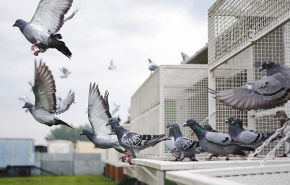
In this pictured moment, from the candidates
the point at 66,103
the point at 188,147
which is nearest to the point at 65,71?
the point at 66,103

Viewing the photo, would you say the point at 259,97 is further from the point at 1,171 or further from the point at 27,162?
the point at 1,171

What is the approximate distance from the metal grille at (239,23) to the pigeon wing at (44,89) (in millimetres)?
3200

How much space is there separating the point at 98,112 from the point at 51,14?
8.10 feet

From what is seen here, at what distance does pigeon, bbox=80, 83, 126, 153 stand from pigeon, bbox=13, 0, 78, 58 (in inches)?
87.6

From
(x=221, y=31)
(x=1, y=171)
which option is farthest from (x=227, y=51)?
(x=1, y=171)

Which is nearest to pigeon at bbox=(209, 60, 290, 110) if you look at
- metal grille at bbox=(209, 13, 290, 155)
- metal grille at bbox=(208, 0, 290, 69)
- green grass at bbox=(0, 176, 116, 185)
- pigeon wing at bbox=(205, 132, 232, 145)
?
pigeon wing at bbox=(205, 132, 232, 145)

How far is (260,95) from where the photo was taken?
212 inches

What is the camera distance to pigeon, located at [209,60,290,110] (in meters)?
5.30

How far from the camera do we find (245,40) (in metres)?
8.02

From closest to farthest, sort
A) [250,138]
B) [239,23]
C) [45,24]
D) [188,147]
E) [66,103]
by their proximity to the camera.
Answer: [45,24] → [66,103] → [250,138] → [188,147] → [239,23]

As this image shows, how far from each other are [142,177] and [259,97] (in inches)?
472

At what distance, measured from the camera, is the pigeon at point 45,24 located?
15.5ft

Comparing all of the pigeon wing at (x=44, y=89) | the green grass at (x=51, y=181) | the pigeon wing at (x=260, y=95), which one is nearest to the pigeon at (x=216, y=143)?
the pigeon wing at (x=260, y=95)

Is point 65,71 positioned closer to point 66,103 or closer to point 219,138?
point 66,103
